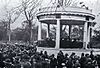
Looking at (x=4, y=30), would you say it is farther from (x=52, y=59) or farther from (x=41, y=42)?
(x=52, y=59)

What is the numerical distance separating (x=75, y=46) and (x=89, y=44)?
5.31ft

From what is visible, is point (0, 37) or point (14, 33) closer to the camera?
point (0, 37)

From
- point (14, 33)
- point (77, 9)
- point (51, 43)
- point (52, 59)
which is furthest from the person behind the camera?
point (14, 33)

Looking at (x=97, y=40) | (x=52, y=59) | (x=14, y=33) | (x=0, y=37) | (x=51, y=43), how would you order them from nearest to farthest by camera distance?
(x=52, y=59)
(x=51, y=43)
(x=97, y=40)
(x=0, y=37)
(x=14, y=33)

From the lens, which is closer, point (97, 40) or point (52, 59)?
point (52, 59)

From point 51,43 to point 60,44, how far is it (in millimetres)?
1105

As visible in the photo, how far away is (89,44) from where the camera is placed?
2370 centimetres

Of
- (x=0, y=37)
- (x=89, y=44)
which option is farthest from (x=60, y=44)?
(x=0, y=37)

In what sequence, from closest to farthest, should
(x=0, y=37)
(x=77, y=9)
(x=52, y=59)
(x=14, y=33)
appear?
(x=52, y=59)
(x=77, y=9)
(x=0, y=37)
(x=14, y=33)

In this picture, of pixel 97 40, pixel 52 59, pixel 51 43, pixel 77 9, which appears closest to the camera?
pixel 52 59

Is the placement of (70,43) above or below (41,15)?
below

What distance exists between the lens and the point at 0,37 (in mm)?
70875

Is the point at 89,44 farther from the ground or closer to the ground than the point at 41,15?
closer to the ground

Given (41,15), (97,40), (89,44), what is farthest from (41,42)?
(97,40)
